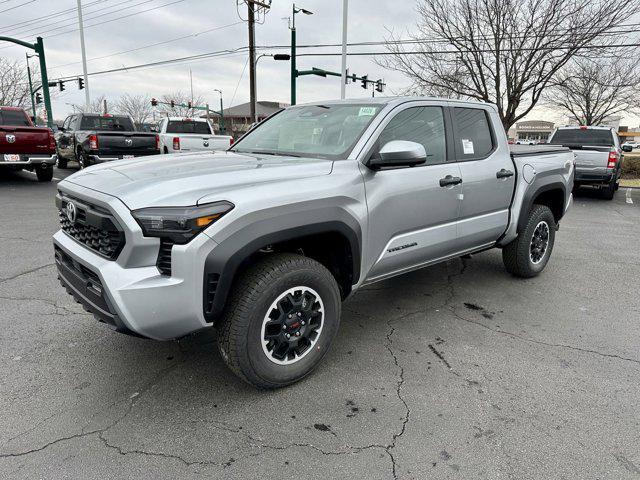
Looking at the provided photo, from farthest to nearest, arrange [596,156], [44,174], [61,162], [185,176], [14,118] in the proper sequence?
[61,162] < [44,174] < [596,156] < [14,118] < [185,176]

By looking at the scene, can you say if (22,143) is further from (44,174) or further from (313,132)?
(313,132)

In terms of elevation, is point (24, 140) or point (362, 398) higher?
point (24, 140)

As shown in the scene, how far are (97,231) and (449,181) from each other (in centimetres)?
258

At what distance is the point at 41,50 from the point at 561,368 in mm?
26100

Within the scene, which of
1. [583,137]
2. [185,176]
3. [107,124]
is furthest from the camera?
[107,124]

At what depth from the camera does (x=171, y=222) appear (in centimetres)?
231

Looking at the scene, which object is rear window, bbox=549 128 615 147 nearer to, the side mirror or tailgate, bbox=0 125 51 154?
the side mirror

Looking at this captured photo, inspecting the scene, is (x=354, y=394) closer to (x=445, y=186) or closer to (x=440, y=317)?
(x=440, y=317)

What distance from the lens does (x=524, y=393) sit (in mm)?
2898

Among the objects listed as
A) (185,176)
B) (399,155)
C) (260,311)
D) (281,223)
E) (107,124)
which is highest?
(107,124)

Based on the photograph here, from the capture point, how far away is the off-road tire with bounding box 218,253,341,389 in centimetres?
256

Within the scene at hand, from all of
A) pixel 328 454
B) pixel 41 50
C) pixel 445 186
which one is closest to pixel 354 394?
pixel 328 454

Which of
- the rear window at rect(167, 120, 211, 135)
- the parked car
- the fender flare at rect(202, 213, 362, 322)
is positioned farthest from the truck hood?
the rear window at rect(167, 120, 211, 135)

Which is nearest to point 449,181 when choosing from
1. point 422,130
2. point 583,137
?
point 422,130
